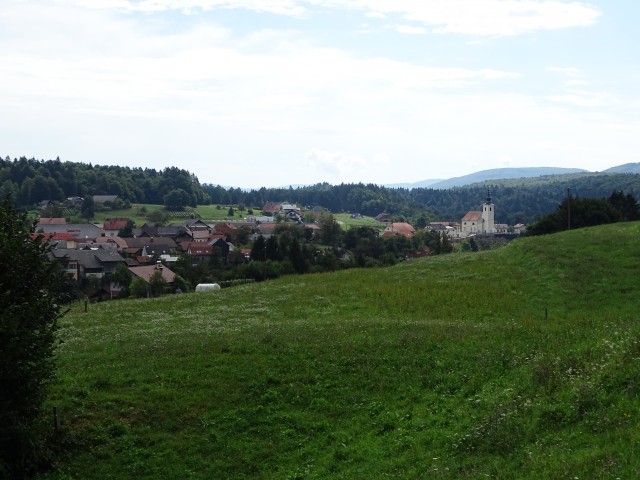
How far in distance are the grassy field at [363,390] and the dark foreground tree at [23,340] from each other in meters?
1.25

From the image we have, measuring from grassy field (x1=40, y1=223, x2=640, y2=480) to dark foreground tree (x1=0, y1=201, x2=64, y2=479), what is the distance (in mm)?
1247

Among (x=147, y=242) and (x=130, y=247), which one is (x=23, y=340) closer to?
(x=130, y=247)

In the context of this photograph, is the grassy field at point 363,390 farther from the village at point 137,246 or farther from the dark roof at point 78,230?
the dark roof at point 78,230

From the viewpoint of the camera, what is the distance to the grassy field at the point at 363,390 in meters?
15.2

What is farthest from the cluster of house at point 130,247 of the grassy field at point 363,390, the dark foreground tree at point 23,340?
the dark foreground tree at point 23,340

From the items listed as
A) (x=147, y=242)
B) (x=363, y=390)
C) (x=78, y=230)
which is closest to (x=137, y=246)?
(x=147, y=242)

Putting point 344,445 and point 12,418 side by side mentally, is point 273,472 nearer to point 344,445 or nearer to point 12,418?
point 344,445

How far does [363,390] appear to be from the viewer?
21.9 m

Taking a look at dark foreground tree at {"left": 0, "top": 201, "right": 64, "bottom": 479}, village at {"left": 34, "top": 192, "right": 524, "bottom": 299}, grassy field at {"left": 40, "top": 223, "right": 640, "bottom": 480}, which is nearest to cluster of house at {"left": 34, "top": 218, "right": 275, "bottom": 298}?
village at {"left": 34, "top": 192, "right": 524, "bottom": 299}

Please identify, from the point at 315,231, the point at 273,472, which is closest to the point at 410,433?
the point at 273,472

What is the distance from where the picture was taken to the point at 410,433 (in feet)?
58.7

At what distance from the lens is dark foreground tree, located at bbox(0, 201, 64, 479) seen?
17.0 metres

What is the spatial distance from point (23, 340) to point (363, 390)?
406 inches

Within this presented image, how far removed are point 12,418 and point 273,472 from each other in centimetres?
666
